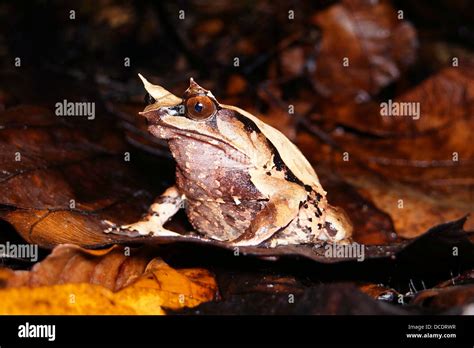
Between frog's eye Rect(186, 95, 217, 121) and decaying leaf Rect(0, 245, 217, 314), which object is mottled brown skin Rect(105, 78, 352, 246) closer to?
frog's eye Rect(186, 95, 217, 121)

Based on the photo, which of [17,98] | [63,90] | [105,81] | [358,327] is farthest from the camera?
[105,81]

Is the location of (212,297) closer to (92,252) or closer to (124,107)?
(92,252)

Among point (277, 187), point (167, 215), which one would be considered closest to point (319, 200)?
point (277, 187)

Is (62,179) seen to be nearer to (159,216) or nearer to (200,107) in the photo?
(159,216)

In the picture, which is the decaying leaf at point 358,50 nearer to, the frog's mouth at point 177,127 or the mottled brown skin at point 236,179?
the mottled brown skin at point 236,179

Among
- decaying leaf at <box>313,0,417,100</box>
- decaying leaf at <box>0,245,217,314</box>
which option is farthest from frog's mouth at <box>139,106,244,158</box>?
decaying leaf at <box>313,0,417,100</box>

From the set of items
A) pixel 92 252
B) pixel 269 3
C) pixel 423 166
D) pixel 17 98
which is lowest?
pixel 92 252
